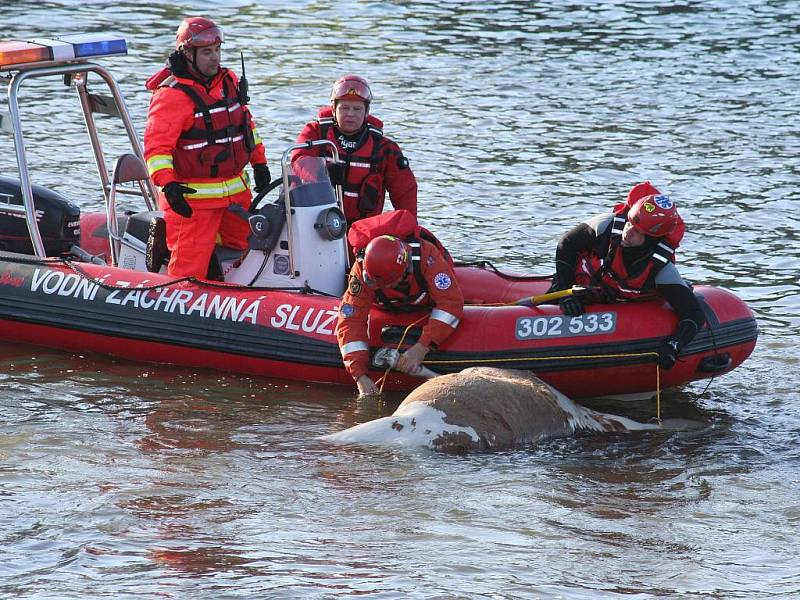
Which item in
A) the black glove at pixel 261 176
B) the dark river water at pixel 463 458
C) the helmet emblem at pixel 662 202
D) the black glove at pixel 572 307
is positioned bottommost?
the dark river water at pixel 463 458

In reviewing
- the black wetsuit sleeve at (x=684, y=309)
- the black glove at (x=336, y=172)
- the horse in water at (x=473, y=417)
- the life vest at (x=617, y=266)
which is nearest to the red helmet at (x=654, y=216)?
the life vest at (x=617, y=266)

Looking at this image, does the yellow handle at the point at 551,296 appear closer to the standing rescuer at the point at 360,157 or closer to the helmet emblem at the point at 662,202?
the helmet emblem at the point at 662,202

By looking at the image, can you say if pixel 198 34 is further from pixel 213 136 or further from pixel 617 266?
pixel 617 266

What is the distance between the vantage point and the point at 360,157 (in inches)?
299

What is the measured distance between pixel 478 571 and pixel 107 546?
1402 millimetres

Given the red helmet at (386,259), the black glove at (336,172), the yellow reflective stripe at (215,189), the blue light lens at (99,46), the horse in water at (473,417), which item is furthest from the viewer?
the black glove at (336,172)

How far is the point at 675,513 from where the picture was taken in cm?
560

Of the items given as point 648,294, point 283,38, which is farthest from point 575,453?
point 283,38

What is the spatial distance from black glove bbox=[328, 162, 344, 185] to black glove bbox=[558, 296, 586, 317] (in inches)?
64.8

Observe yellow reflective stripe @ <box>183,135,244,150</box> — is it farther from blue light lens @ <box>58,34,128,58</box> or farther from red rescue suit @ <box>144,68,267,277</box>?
blue light lens @ <box>58,34,128,58</box>

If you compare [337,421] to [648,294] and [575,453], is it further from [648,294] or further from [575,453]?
[648,294]

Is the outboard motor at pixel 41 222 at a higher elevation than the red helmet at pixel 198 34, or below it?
below

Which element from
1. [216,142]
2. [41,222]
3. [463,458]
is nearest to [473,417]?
[463,458]

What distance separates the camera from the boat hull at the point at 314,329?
6.64m
